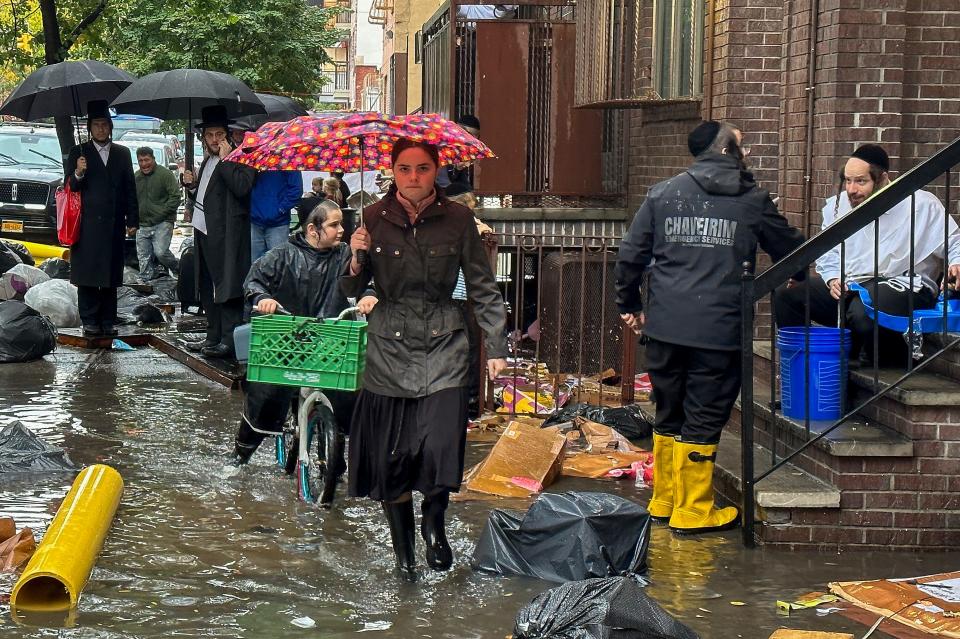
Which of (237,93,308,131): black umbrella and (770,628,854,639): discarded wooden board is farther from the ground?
(237,93,308,131): black umbrella

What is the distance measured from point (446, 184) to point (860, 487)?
550cm

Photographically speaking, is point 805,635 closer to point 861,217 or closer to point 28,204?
point 861,217

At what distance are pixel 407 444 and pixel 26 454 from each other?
118 inches

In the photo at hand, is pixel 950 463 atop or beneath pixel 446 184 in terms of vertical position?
beneath

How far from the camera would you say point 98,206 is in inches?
500

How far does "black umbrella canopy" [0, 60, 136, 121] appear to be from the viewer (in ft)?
42.2

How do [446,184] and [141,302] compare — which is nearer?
[446,184]

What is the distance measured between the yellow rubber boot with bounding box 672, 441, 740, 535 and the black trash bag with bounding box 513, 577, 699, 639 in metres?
1.77

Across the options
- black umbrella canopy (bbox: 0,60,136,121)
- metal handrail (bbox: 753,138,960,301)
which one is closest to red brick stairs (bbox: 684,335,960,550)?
metal handrail (bbox: 753,138,960,301)

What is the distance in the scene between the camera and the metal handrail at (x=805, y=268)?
625 centimetres

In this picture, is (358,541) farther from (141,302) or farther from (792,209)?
(141,302)

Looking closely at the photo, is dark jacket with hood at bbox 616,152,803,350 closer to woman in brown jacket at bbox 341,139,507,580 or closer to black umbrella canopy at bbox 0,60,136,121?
woman in brown jacket at bbox 341,139,507,580

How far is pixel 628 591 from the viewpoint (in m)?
4.84

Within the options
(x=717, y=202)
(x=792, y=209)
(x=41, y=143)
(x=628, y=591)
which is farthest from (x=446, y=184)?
(x=41, y=143)
